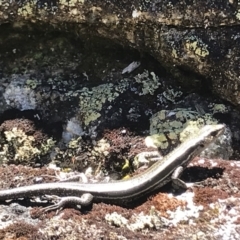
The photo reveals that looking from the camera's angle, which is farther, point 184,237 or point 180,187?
point 180,187

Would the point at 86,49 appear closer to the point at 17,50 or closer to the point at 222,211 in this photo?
the point at 17,50

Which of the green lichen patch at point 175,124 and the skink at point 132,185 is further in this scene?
the green lichen patch at point 175,124

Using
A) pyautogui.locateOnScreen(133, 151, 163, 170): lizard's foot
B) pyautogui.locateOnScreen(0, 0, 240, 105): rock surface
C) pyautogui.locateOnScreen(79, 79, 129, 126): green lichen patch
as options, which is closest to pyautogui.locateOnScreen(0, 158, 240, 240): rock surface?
pyautogui.locateOnScreen(133, 151, 163, 170): lizard's foot

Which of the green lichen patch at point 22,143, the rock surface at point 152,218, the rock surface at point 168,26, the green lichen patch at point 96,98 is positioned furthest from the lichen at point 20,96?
the rock surface at point 152,218

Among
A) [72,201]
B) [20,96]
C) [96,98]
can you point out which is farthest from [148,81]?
[72,201]

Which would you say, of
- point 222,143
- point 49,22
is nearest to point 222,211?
point 222,143

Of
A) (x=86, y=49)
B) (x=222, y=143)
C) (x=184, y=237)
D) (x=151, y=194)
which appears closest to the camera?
(x=184, y=237)

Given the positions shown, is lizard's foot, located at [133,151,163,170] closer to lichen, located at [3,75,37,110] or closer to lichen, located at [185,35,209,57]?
lichen, located at [185,35,209,57]

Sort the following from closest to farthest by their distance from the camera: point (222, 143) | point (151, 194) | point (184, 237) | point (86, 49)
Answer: point (184, 237)
point (151, 194)
point (222, 143)
point (86, 49)

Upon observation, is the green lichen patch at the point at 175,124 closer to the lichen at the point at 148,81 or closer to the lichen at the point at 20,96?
the lichen at the point at 148,81
